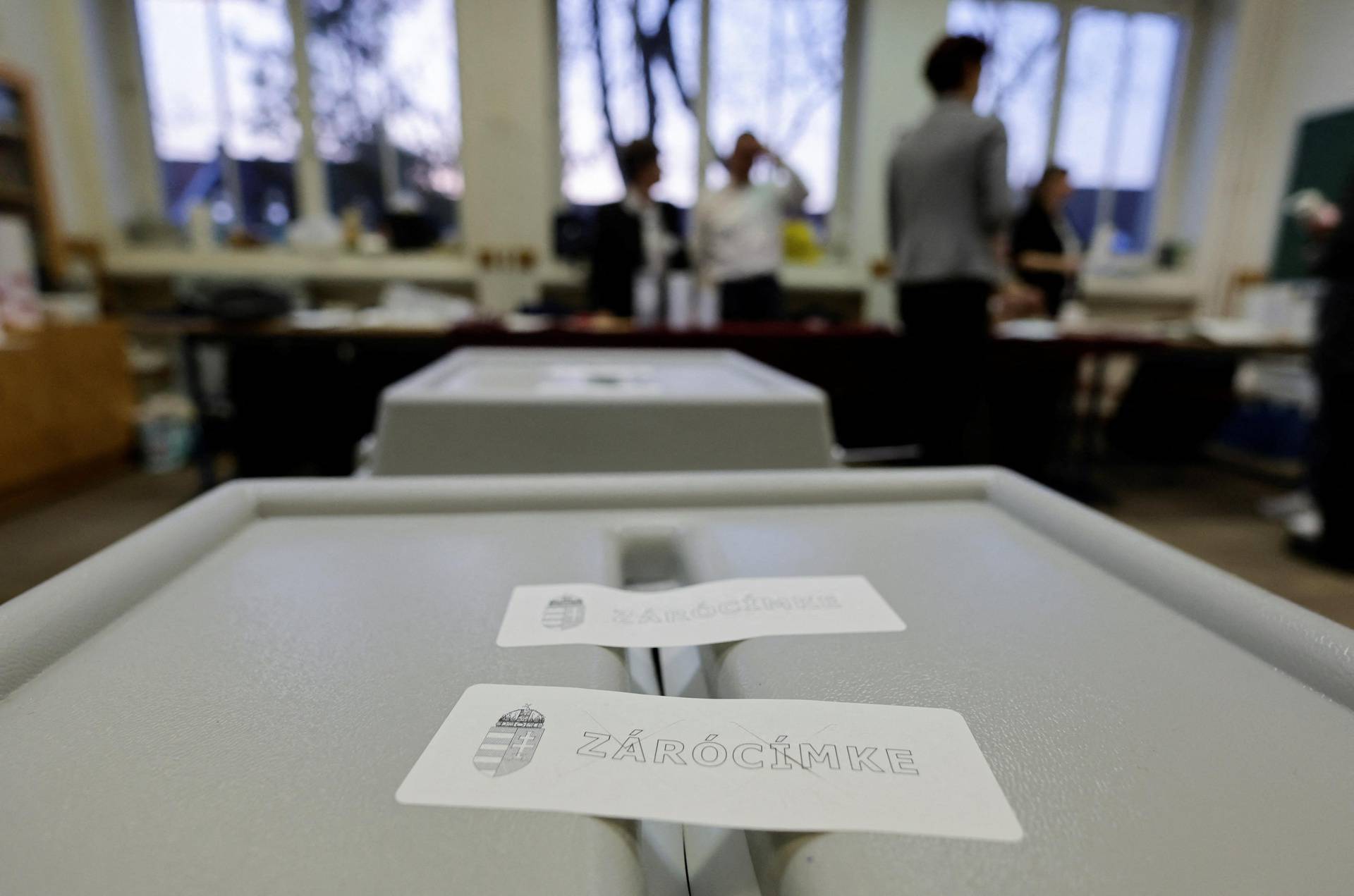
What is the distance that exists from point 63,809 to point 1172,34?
663 centimetres

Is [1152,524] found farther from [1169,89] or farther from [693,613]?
Result: [1169,89]

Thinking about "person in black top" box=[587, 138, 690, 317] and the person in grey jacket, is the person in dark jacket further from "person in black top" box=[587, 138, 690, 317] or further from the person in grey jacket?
"person in black top" box=[587, 138, 690, 317]

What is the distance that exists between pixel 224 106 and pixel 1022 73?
515cm

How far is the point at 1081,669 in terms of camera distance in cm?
39

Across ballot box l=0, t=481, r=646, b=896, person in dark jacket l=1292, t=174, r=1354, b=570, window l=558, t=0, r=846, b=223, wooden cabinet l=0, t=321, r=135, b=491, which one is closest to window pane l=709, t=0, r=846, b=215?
window l=558, t=0, r=846, b=223

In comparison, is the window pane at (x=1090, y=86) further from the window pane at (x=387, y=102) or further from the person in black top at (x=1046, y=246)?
the window pane at (x=387, y=102)

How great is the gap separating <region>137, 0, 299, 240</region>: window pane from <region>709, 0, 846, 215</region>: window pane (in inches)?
105

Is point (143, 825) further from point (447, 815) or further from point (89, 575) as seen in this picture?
point (89, 575)

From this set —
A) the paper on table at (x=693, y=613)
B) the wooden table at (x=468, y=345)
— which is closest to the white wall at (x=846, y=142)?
the wooden table at (x=468, y=345)

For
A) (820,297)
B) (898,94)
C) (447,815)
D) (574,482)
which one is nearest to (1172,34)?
(898,94)

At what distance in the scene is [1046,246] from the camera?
364cm

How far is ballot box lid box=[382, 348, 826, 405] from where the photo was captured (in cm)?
89

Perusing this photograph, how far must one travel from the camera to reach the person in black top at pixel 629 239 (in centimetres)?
303

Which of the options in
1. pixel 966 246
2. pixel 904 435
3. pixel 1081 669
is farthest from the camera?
pixel 904 435
